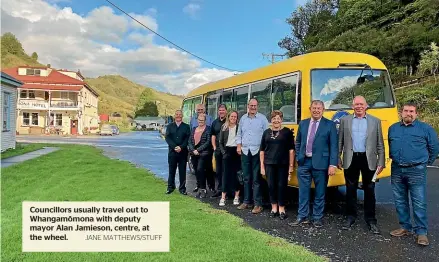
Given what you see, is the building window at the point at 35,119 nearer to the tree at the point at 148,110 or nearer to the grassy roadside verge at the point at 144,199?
the grassy roadside verge at the point at 144,199

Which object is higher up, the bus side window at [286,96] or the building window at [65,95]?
the building window at [65,95]

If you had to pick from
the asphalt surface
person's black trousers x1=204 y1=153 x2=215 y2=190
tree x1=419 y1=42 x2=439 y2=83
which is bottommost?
the asphalt surface

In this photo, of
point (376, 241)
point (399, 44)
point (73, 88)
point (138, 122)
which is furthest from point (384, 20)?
point (138, 122)

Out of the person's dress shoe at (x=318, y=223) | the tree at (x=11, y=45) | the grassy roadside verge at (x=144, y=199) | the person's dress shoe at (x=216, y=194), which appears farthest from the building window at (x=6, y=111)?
the tree at (x=11, y=45)

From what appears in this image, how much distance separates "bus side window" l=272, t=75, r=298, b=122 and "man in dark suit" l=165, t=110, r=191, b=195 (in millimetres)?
2117

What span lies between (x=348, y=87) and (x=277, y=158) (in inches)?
81.3

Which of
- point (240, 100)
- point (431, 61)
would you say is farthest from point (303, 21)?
point (240, 100)

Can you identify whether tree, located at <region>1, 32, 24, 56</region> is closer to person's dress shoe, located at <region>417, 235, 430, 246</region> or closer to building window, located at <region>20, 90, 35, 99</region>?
building window, located at <region>20, 90, 35, 99</region>

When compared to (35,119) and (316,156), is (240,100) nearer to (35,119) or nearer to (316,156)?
(316,156)

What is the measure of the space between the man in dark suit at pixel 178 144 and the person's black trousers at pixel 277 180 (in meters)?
2.46

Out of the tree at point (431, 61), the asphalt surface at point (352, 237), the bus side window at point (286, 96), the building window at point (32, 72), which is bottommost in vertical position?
the asphalt surface at point (352, 237)

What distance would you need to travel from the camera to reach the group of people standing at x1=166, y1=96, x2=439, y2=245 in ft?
18.2

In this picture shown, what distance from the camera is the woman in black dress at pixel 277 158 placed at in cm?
675

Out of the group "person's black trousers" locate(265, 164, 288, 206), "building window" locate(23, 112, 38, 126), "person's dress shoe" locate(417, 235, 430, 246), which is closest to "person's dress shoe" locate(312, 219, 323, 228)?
"person's black trousers" locate(265, 164, 288, 206)
